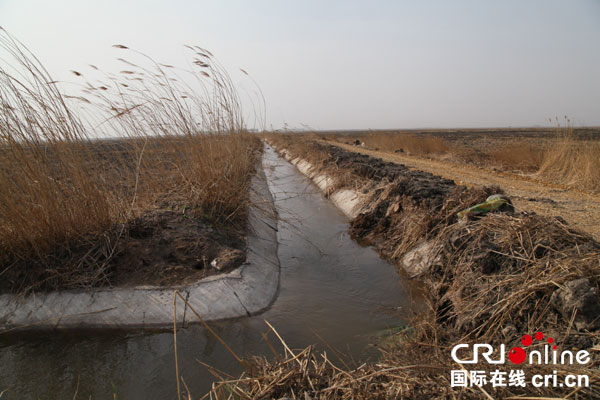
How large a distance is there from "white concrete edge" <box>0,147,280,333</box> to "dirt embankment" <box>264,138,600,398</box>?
5.58 feet

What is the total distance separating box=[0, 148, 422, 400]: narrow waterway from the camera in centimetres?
252

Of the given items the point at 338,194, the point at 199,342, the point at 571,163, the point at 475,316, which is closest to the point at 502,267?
the point at 475,316

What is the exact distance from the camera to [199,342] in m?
3.04

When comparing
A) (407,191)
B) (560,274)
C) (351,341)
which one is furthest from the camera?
(407,191)

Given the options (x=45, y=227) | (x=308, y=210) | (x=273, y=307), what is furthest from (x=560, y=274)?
(x=308, y=210)

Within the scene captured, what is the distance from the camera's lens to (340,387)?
5.41 ft

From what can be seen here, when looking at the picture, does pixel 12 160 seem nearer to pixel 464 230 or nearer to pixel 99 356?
pixel 99 356

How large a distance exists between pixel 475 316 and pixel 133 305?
3.14m

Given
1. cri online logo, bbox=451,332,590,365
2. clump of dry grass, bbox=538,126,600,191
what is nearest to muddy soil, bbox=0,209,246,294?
cri online logo, bbox=451,332,590,365

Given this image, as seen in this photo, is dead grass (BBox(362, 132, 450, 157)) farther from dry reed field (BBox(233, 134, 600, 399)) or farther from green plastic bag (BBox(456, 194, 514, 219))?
Answer: dry reed field (BBox(233, 134, 600, 399))

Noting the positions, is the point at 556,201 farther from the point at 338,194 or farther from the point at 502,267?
the point at 338,194

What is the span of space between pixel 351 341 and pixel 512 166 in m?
10.8

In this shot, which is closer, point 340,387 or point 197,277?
point 340,387

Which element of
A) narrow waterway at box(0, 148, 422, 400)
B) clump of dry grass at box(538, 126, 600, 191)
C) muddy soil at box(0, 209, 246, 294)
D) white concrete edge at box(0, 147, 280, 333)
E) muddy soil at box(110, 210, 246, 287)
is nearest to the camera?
narrow waterway at box(0, 148, 422, 400)
